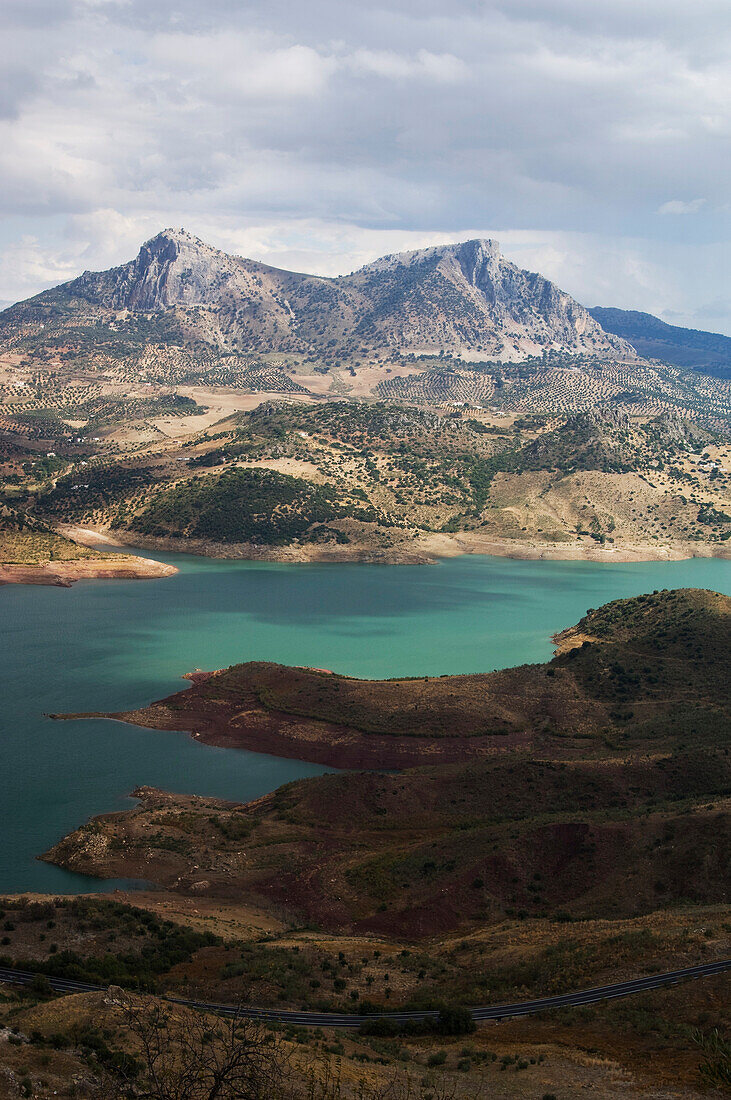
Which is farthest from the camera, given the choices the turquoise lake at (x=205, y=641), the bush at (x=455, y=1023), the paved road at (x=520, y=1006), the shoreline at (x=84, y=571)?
the shoreline at (x=84, y=571)

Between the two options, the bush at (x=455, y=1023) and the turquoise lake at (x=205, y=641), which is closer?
the bush at (x=455, y=1023)

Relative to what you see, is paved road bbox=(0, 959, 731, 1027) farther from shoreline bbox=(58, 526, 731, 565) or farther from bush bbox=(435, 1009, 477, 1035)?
shoreline bbox=(58, 526, 731, 565)

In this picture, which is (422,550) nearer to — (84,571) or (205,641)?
(84,571)

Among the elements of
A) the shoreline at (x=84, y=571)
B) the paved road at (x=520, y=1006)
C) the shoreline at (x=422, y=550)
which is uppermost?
the shoreline at (x=422, y=550)

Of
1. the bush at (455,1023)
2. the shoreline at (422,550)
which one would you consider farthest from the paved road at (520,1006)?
the shoreline at (422,550)

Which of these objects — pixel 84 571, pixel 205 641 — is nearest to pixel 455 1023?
pixel 205 641

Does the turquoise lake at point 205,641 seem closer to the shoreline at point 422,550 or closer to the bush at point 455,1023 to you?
the shoreline at point 422,550

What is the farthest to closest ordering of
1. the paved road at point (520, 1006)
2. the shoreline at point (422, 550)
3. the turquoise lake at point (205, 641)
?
the shoreline at point (422, 550) → the turquoise lake at point (205, 641) → the paved road at point (520, 1006)

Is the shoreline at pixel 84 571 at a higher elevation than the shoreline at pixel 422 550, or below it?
below

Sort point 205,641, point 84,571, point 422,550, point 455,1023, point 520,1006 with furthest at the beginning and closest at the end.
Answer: point 422,550, point 84,571, point 205,641, point 520,1006, point 455,1023
